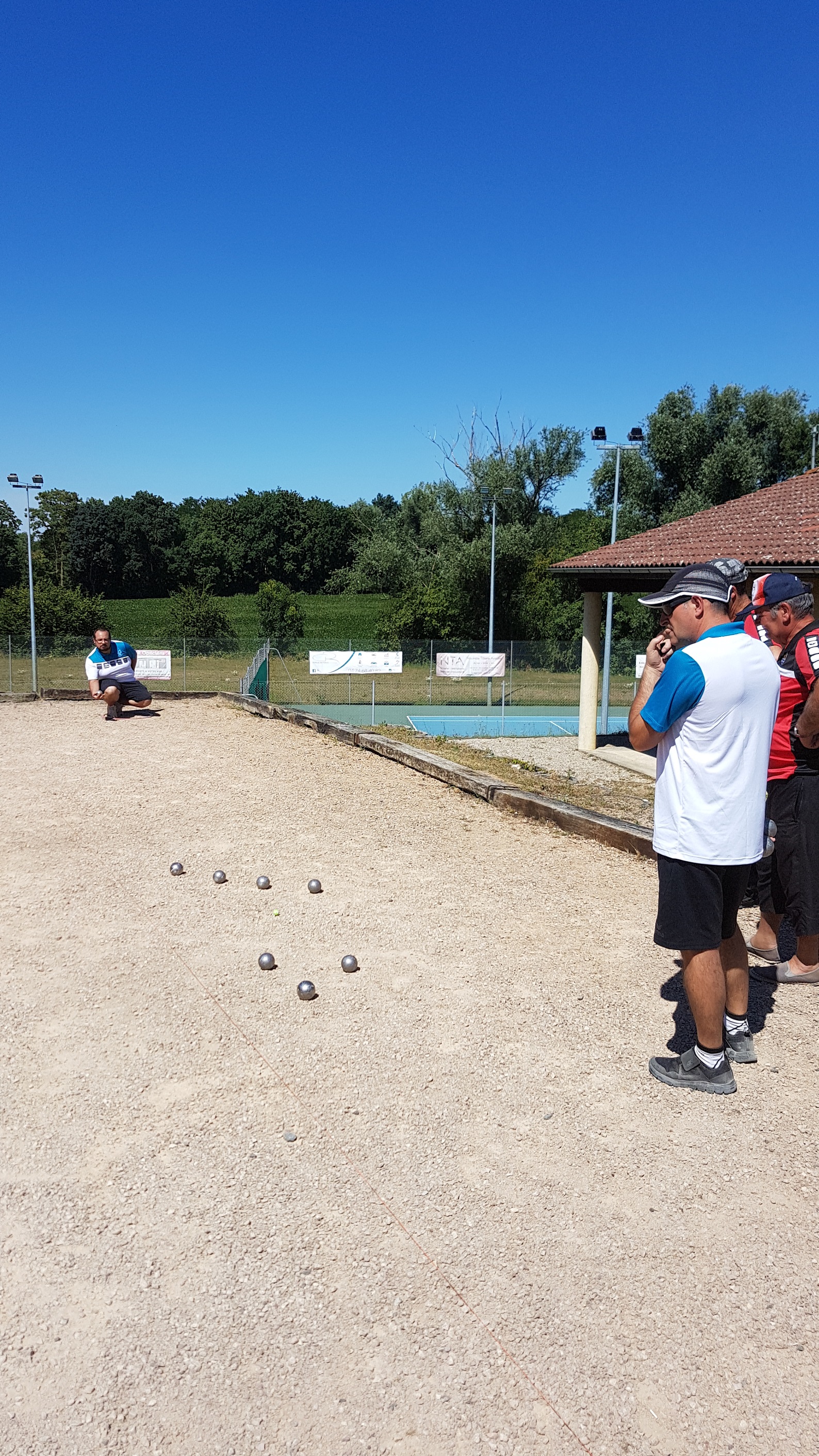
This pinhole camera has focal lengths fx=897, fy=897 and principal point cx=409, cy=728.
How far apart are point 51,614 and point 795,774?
41683 millimetres

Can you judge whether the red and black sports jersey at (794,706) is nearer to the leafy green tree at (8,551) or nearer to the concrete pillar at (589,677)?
the concrete pillar at (589,677)

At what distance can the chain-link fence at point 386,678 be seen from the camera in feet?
90.2

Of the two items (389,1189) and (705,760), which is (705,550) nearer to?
(705,760)

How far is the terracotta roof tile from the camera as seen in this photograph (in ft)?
44.7

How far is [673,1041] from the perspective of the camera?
371cm

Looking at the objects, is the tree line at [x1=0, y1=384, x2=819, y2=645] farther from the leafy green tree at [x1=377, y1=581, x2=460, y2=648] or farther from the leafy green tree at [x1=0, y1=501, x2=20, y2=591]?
the leafy green tree at [x1=0, y1=501, x2=20, y2=591]

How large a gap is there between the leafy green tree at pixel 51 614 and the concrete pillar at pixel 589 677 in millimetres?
28058

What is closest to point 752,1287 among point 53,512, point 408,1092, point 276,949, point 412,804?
point 408,1092

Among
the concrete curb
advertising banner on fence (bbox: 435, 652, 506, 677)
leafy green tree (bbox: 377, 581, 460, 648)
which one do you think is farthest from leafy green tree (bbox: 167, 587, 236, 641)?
the concrete curb

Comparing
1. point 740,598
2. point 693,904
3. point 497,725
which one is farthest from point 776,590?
point 497,725

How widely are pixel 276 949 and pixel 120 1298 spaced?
8.06 ft

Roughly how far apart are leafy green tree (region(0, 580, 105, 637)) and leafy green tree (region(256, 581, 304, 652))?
8426 millimetres

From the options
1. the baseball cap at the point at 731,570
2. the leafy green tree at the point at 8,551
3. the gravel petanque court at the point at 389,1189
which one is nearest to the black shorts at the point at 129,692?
the gravel petanque court at the point at 389,1189

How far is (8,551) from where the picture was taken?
6981 centimetres
